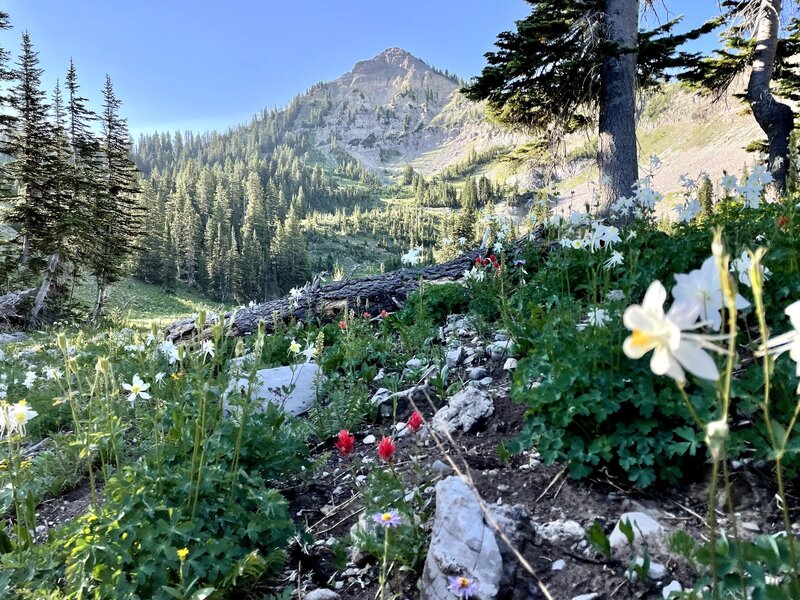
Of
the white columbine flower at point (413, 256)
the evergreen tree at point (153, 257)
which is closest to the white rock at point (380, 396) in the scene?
the white columbine flower at point (413, 256)

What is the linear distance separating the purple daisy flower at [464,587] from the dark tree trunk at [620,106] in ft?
26.8

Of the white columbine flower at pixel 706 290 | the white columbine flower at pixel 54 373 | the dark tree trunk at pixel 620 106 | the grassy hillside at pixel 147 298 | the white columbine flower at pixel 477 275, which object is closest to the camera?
the white columbine flower at pixel 706 290

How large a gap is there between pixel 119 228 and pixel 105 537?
32.0m

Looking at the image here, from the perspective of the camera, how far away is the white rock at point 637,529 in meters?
1.81

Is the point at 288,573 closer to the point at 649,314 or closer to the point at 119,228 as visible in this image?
the point at 649,314

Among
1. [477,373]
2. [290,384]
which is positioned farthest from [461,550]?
[290,384]

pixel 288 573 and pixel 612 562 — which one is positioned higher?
pixel 612 562

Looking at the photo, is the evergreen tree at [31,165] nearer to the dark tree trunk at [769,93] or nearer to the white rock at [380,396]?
the white rock at [380,396]

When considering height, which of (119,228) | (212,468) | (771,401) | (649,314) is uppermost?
(119,228)

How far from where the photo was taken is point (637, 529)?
1819 millimetres

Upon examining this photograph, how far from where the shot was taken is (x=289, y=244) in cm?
8300

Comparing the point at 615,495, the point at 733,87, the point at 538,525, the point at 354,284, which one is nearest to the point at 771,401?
the point at 615,495

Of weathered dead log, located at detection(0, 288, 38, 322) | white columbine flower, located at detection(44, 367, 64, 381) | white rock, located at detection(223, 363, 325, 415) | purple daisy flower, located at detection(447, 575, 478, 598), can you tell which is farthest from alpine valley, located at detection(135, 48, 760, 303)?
weathered dead log, located at detection(0, 288, 38, 322)

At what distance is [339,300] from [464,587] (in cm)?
559
